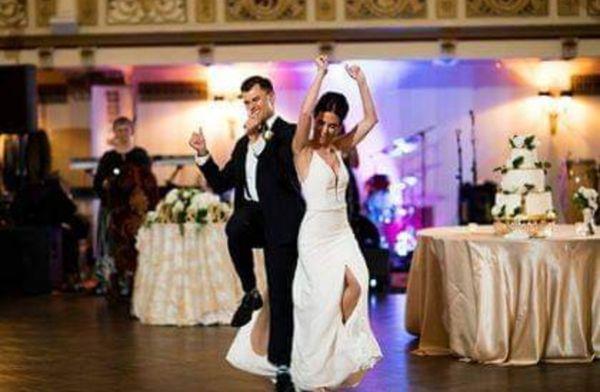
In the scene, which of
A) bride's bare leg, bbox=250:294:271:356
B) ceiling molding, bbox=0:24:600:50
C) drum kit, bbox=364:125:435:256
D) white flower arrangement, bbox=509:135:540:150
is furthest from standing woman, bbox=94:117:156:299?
A: bride's bare leg, bbox=250:294:271:356

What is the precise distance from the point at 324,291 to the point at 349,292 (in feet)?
0.47

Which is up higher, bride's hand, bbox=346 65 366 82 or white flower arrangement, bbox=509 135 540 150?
bride's hand, bbox=346 65 366 82

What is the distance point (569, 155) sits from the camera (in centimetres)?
1584

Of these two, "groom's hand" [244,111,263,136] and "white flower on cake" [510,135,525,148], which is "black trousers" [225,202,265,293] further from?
"white flower on cake" [510,135,525,148]

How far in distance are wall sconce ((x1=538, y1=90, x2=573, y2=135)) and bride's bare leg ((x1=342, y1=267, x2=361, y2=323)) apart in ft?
34.0

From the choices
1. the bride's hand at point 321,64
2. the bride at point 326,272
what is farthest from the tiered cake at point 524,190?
the bride's hand at point 321,64

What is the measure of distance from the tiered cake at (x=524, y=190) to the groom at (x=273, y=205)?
2.33 meters

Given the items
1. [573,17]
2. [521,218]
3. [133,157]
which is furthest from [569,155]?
[521,218]

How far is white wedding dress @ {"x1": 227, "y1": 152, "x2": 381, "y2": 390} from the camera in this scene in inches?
233

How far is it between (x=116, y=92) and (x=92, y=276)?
2.73 m

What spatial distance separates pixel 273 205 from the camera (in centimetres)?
599

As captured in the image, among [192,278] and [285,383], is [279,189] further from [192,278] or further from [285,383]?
[192,278]

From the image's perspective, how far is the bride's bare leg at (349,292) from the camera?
5992 mm

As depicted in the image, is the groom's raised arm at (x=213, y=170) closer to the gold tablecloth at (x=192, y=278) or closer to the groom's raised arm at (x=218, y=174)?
the groom's raised arm at (x=218, y=174)
